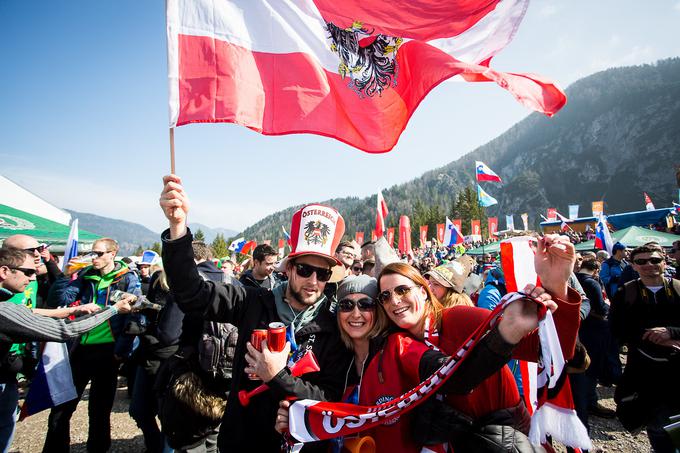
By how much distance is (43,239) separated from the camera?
11.1 meters

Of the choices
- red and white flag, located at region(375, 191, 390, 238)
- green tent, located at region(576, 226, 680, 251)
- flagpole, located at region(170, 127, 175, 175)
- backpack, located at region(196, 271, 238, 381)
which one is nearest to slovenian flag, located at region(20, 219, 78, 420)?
backpack, located at region(196, 271, 238, 381)

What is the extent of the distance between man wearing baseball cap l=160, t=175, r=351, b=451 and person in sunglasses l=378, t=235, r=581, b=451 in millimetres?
494

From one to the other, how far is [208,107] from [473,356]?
8.35 feet

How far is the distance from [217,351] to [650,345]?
4.43 metres

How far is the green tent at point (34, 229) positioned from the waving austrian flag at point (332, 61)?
38.1ft

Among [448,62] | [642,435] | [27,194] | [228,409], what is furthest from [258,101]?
[27,194]

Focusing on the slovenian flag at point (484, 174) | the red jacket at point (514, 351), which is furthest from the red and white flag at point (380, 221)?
the slovenian flag at point (484, 174)

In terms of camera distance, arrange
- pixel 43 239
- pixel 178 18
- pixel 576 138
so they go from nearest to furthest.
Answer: pixel 178 18
pixel 43 239
pixel 576 138

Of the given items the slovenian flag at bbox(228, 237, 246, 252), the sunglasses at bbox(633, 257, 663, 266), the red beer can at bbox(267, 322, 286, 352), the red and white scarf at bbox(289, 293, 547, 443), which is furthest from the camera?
the slovenian flag at bbox(228, 237, 246, 252)

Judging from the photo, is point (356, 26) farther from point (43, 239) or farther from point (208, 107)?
point (43, 239)

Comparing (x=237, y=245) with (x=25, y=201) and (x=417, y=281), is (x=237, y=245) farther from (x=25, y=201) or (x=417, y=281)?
(x=417, y=281)

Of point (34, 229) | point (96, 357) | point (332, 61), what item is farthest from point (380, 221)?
point (34, 229)

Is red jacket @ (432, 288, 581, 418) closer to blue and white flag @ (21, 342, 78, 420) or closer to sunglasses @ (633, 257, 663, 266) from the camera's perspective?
sunglasses @ (633, 257, 663, 266)

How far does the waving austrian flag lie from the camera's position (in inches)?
101
